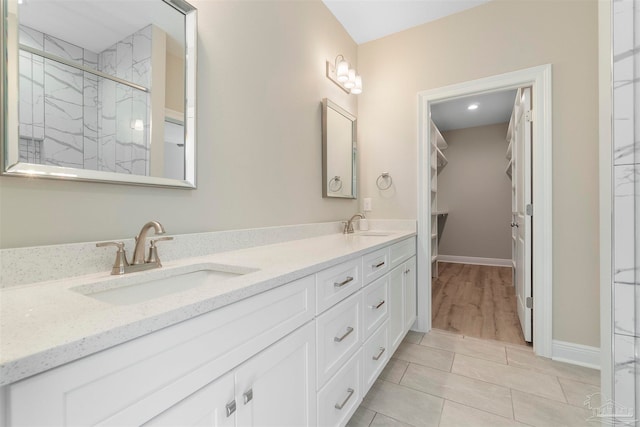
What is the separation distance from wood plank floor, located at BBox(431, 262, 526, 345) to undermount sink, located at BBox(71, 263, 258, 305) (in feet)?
6.95

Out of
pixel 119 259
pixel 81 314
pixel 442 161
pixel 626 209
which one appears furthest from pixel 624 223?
pixel 442 161

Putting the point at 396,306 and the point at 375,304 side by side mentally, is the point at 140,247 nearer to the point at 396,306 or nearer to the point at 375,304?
the point at 375,304

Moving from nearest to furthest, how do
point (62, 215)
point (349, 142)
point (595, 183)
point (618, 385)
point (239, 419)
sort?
point (239, 419) → point (62, 215) → point (618, 385) → point (595, 183) → point (349, 142)

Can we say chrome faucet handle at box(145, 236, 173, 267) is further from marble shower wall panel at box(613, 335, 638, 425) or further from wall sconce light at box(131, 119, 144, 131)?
marble shower wall panel at box(613, 335, 638, 425)

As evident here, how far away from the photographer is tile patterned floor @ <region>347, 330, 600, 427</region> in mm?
1354

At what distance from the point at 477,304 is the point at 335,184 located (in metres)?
2.07

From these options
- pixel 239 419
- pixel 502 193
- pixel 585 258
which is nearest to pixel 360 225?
pixel 585 258

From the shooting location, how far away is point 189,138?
1156mm

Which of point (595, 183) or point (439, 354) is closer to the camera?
point (595, 183)

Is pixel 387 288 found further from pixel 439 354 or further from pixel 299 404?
pixel 299 404

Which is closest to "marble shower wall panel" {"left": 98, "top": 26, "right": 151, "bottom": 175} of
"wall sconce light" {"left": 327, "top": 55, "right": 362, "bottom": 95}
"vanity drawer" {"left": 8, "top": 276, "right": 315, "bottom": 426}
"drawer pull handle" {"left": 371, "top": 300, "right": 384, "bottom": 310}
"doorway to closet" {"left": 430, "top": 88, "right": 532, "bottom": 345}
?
A: "vanity drawer" {"left": 8, "top": 276, "right": 315, "bottom": 426}

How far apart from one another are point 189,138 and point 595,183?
7.87 feet

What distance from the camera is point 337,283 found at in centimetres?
112

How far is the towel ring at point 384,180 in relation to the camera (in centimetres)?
251
